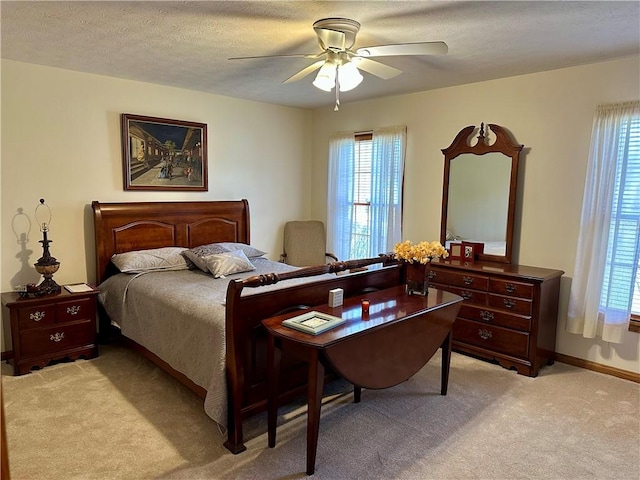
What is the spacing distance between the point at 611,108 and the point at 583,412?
89.7 inches

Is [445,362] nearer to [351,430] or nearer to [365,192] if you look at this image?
[351,430]

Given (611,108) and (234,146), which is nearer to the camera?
(611,108)

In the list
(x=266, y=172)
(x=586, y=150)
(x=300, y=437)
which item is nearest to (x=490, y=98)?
(x=586, y=150)

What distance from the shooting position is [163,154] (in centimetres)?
440

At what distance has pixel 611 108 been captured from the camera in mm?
3336

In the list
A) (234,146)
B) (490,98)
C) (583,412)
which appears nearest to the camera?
(583,412)

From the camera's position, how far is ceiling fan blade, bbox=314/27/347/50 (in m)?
2.50

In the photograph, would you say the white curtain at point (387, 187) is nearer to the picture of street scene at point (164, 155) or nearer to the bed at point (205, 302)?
the bed at point (205, 302)

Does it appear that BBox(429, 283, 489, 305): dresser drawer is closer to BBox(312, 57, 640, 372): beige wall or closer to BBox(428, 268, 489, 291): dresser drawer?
BBox(428, 268, 489, 291): dresser drawer

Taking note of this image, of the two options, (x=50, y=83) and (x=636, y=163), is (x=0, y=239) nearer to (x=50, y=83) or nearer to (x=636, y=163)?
(x=50, y=83)

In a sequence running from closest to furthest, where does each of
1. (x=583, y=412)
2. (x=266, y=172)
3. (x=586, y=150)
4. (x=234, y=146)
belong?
1. (x=583, y=412)
2. (x=586, y=150)
3. (x=234, y=146)
4. (x=266, y=172)

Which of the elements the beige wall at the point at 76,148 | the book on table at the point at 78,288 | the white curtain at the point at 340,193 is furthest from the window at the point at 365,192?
the book on table at the point at 78,288

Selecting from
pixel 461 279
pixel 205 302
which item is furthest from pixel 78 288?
pixel 461 279

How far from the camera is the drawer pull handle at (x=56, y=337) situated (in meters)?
3.49
